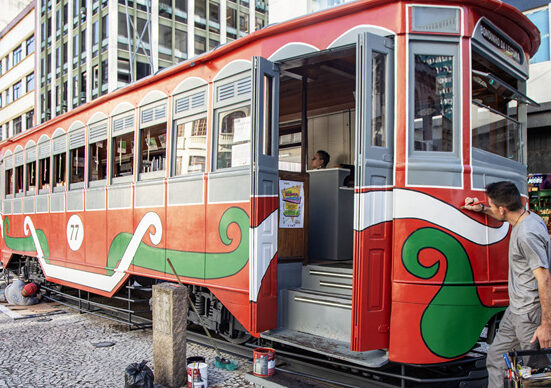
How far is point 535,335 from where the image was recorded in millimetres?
3373

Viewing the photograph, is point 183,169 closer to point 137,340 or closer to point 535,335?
point 137,340

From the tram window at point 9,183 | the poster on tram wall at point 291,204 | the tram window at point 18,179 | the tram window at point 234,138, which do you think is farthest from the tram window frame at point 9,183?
the poster on tram wall at point 291,204

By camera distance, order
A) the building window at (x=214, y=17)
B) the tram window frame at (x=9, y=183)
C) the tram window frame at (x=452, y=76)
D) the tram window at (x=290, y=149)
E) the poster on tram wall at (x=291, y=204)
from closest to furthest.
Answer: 1. the tram window frame at (x=452, y=76)
2. the poster on tram wall at (x=291, y=204)
3. the tram window at (x=290, y=149)
4. the tram window frame at (x=9, y=183)
5. the building window at (x=214, y=17)

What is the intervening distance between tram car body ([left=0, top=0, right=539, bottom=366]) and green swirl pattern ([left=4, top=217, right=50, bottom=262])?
10.8 ft

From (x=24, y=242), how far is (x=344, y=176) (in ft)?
27.3

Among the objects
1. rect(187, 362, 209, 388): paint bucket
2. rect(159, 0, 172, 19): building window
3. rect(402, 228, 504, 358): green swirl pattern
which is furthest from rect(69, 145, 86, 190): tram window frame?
rect(159, 0, 172, 19): building window

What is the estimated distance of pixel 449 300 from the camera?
4.11m

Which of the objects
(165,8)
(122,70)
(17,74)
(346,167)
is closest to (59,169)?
(346,167)

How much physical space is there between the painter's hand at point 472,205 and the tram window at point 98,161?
230 inches

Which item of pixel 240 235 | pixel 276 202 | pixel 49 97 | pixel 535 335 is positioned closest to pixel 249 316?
pixel 240 235

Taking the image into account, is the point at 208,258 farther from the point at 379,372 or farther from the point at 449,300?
the point at 449,300

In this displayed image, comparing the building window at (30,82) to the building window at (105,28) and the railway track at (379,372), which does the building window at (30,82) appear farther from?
the railway track at (379,372)

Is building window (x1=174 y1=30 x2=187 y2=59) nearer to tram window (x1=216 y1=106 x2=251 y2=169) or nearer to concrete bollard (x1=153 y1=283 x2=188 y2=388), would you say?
tram window (x1=216 y1=106 x2=251 y2=169)

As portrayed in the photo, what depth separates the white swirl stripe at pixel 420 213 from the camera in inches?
165
